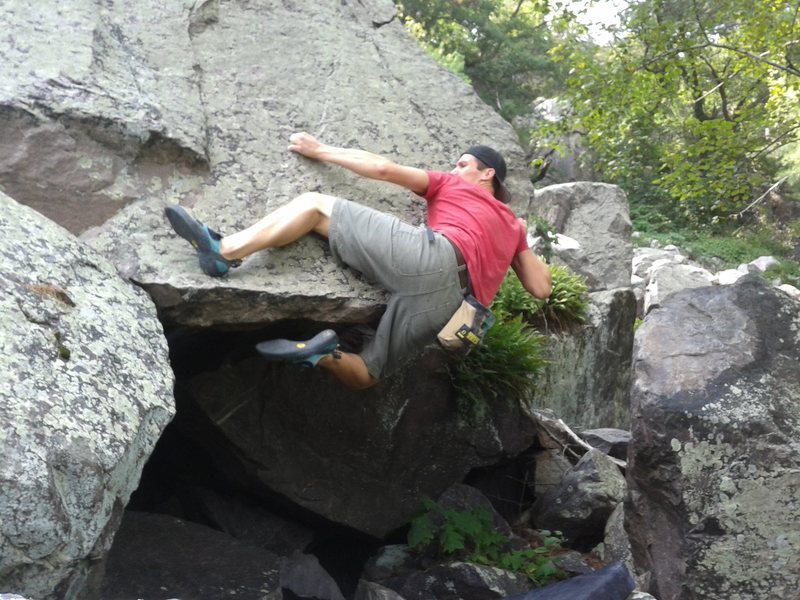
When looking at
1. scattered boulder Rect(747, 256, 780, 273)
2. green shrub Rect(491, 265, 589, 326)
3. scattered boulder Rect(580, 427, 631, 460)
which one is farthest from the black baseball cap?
scattered boulder Rect(747, 256, 780, 273)

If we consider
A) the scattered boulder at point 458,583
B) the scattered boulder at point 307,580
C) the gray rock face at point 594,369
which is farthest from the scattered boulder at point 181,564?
the gray rock face at point 594,369

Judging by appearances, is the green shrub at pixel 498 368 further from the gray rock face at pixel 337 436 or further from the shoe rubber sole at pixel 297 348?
the shoe rubber sole at pixel 297 348

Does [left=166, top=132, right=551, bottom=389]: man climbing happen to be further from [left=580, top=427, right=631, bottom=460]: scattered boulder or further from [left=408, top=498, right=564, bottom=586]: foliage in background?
[left=580, top=427, right=631, bottom=460]: scattered boulder

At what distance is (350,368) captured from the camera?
5344 millimetres

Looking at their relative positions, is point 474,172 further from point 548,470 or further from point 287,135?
point 548,470

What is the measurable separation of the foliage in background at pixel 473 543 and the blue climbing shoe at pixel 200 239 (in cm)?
225

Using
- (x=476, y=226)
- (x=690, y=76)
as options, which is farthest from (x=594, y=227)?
(x=476, y=226)

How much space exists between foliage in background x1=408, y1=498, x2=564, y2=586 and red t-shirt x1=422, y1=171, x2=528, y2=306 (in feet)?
4.96

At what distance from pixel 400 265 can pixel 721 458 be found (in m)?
1.90

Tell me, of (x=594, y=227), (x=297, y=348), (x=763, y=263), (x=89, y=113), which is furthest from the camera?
(x=763, y=263)

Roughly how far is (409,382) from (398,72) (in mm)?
2171

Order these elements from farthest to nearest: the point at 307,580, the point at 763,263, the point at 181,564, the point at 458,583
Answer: the point at 763,263, the point at 458,583, the point at 307,580, the point at 181,564

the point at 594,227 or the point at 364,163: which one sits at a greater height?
the point at 364,163

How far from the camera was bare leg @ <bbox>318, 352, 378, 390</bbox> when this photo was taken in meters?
5.26
